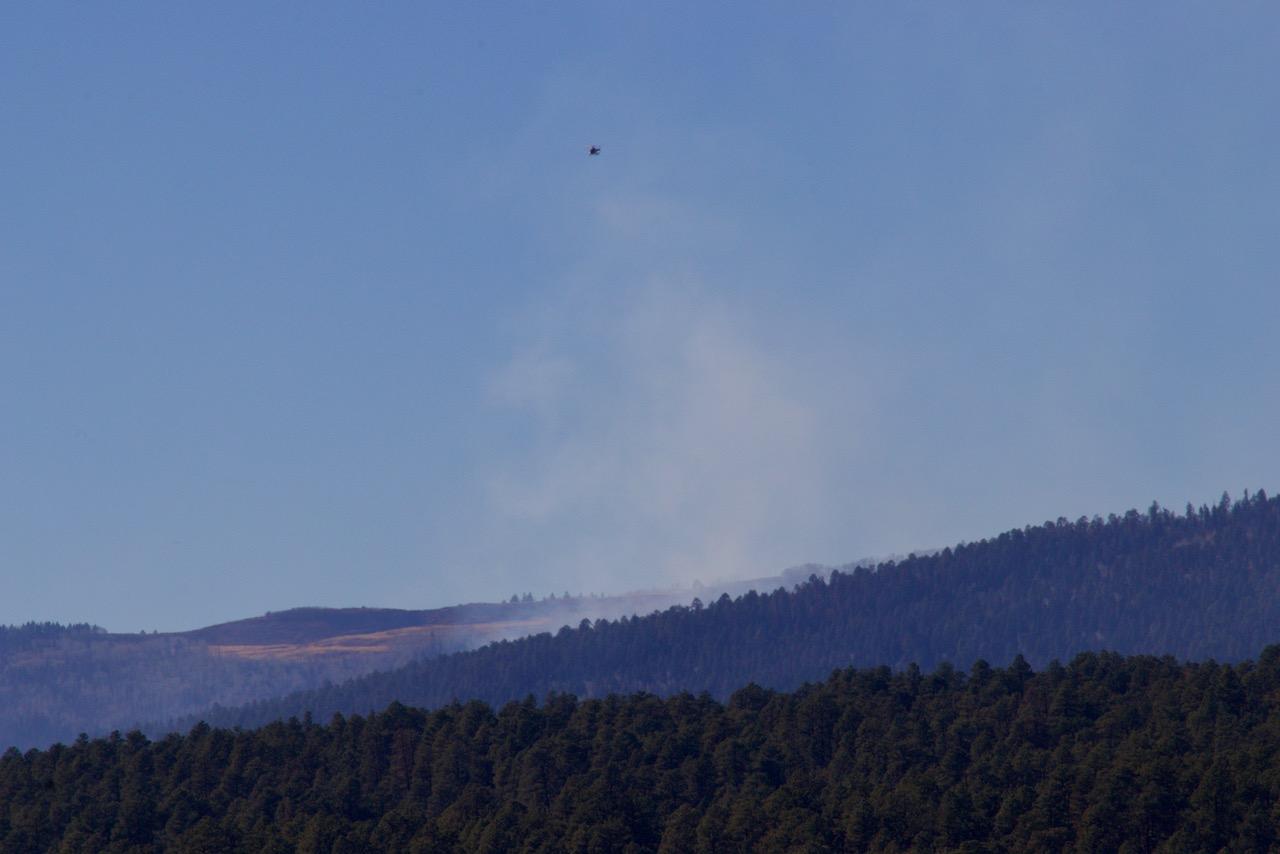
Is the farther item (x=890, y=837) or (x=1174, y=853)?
(x=890, y=837)

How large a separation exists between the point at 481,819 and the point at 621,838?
580 inches

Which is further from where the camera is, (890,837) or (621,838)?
(621,838)

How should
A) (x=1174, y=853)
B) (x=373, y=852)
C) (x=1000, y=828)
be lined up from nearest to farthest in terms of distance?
(x=1174, y=853) → (x=1000, y=828) → (x=373, y=852)

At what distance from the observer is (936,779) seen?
19500cm

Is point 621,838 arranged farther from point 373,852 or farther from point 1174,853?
point 1174,853

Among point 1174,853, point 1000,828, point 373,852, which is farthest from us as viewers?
point 373,852

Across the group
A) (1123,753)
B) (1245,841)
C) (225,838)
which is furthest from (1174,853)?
(225,838)

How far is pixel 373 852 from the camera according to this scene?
189375 millimetres

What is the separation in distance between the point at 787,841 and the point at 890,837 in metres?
8.18

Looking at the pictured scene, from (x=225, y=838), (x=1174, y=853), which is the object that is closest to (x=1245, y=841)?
(x=1174, y=853)

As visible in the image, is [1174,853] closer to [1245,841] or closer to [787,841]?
[1245,841]

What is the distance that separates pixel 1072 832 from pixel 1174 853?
397 inches

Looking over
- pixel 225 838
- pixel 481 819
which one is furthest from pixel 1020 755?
pixel 225 838

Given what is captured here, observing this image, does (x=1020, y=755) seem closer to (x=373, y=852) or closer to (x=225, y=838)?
(x=373, y=852)
